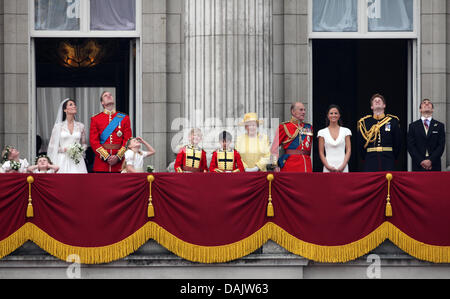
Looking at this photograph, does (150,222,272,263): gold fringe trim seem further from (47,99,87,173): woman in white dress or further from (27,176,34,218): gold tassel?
(47,99,87,173): woman in white dress

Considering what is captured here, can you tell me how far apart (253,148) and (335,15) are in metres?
4.27

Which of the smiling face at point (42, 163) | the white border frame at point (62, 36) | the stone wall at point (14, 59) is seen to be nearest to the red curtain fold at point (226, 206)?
the smiling face at point (42, 163)

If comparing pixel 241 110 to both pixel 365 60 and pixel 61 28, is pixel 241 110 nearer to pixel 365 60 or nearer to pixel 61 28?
pixel 61 28

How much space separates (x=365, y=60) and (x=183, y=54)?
7.82 m

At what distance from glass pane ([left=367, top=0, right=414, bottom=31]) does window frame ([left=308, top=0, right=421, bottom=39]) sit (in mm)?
73

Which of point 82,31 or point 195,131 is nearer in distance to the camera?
point 195,131

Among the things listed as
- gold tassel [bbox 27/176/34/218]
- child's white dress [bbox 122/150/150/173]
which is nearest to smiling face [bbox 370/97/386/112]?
child's white dress [bbox 122/150/150/173]

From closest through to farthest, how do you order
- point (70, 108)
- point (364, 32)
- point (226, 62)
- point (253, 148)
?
point (253, 148)
point (70, 108)
point (226, 62)
point (364, 32)

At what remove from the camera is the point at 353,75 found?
26.7 metres

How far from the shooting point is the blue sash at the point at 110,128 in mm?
18469

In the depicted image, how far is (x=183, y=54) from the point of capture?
2045 centimetres

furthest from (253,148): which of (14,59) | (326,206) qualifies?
(14,59)

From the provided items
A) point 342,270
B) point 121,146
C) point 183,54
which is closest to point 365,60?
point 183,54

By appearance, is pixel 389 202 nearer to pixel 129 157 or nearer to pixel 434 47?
pixel 129 157
